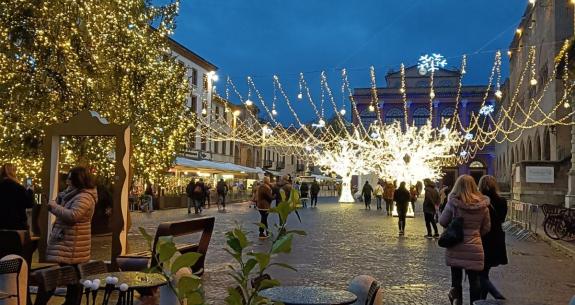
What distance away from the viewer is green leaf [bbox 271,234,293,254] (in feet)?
10.3

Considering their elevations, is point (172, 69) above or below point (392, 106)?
below

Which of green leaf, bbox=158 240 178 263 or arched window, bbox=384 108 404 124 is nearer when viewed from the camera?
green leaf, bbox=158 240 178 263

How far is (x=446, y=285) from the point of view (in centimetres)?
935

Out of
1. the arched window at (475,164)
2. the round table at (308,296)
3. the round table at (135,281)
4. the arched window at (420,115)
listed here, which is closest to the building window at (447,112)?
the arched window at (420,115)

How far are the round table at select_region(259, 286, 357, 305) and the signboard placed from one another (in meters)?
21.7

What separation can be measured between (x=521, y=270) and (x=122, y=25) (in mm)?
11020

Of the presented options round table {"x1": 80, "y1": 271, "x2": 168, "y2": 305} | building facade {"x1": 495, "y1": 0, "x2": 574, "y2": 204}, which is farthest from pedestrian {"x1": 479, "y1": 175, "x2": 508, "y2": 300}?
building facade {"x1": 495, "y1": 0, "x2": 574, "y2": 204}

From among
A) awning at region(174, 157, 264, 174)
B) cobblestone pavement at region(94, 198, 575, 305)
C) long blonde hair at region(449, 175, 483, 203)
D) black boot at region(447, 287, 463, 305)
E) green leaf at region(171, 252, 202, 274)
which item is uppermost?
awning at region(174, 157, 264, 174)

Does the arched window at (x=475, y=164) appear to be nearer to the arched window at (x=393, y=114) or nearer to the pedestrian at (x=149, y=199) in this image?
the arched window at (x=393, y=114)

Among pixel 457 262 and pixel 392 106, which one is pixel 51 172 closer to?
pixel 457 262

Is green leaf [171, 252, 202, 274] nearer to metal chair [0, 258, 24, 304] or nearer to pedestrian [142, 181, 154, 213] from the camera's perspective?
metal chair [0, 258, 24, 304]

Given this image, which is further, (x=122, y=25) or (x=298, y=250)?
(x=122, y=25)

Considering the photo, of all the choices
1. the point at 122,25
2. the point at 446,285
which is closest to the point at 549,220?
the point at 446,285

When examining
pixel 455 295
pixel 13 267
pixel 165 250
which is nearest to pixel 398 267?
pixel 455 295
